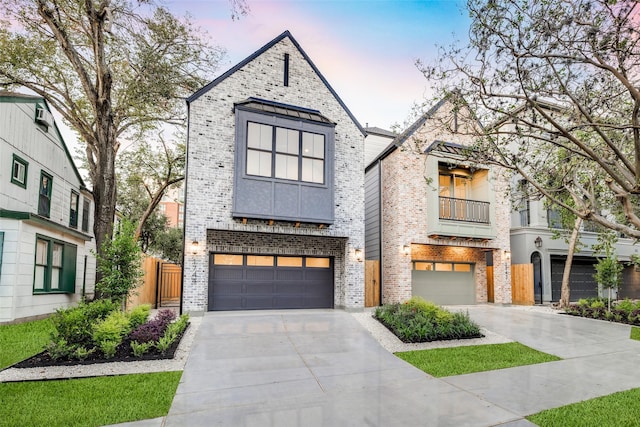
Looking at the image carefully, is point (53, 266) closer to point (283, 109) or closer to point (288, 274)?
point (288, 274)

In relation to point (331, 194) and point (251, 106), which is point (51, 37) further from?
point (331, 194)

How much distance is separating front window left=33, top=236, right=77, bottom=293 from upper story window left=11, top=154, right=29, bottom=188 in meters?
1.92

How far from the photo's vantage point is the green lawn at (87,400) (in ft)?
14.0

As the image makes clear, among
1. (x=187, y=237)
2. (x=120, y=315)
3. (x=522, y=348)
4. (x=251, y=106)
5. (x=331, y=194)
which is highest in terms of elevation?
(x=251, y=106)

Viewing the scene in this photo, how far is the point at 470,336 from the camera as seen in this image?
894cm

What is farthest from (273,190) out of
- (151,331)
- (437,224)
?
(437,224)

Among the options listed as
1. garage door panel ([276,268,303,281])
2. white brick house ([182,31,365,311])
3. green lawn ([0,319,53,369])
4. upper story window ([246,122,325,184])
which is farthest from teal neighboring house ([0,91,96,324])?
upper story window ([246,122,325,184])

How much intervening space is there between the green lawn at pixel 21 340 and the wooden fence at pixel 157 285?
8.98 feet

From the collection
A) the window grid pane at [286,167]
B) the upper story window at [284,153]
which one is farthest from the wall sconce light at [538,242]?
the window grid pane at [286,167]

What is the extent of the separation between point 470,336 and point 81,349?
8399mm

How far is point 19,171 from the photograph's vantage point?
1167 centimetres

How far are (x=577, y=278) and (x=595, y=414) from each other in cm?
1701

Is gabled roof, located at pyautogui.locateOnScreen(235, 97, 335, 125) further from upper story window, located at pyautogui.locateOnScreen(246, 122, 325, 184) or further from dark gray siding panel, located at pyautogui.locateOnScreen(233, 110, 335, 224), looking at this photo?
upper story window, located at pyautogui.locateOnScreen(246, 122, 325, 184)

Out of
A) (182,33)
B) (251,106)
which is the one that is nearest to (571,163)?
(251,106)
